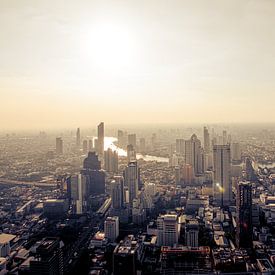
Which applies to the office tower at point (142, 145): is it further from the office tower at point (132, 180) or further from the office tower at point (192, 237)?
the office tower at point (192, 237)

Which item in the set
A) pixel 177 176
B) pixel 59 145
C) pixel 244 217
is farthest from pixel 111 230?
pixel 59 145

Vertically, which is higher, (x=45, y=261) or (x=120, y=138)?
(x=120, y=138)

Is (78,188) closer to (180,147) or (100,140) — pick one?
(100,140)

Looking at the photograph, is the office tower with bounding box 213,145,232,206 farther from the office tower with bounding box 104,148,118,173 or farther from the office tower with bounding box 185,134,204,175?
the office tower with bounding box 104,148,118,173

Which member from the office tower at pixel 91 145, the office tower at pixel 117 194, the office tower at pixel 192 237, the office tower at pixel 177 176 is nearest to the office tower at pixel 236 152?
the office tower at pixel 177 176

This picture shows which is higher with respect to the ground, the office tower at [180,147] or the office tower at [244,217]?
the office tower at [180,147]

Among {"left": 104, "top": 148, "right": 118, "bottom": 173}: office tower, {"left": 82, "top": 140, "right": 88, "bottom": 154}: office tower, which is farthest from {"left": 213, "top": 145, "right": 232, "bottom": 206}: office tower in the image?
{"left": 82, "top": 140, "right": 88, "bottom": 154}: office tower
